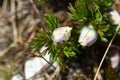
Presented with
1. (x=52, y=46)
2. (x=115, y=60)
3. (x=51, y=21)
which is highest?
(x=51, y=21)

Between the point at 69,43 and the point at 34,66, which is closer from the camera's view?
the point at 69,43

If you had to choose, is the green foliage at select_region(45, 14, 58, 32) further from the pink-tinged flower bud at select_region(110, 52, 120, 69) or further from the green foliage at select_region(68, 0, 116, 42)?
the pink-tinged flower bud at select_region(110, 52, 120, 69)

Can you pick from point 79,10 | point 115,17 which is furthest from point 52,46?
point 115,17

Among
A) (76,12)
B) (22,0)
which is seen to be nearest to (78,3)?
(76,12)

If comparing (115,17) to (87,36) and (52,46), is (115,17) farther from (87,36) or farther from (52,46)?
(52,46)

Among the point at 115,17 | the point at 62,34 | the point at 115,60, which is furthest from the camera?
the point at 115,60

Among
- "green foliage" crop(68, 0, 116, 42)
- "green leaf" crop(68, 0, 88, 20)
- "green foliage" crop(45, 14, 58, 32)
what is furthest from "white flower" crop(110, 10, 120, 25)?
"green foliage" crop(45, 14, 58, 32)

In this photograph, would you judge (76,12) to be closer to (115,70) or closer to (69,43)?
(69,43)

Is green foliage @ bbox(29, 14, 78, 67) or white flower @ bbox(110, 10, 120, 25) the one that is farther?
white flower @ bbox(110, 10, 120, 25)
